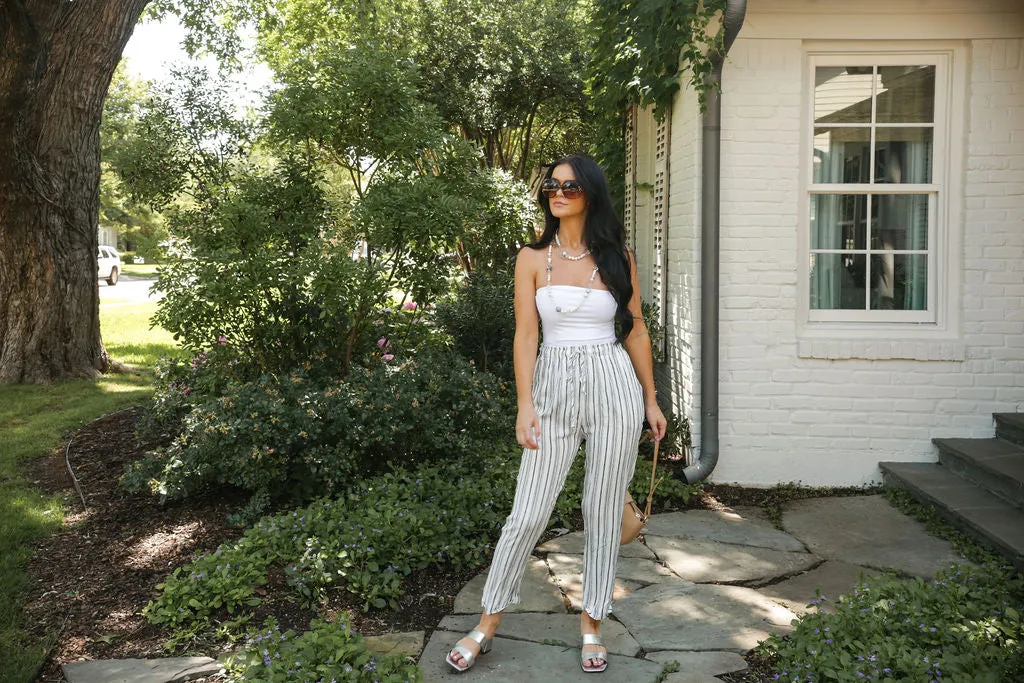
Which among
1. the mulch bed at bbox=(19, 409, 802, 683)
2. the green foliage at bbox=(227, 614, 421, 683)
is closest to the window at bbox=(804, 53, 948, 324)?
the mulch bed at bbox=(19, 409, 802, 683)

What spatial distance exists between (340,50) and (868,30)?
3.48 meters

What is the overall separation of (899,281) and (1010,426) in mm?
1070

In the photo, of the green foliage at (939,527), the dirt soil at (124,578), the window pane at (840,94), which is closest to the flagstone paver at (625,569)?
the dirt soil at (124,578)

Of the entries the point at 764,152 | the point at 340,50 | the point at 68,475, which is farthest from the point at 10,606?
the point at 764,152

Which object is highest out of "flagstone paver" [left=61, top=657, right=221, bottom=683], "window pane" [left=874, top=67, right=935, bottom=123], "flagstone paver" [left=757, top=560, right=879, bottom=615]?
"window pane" [left=874, top=67, right=935, bottom=123]

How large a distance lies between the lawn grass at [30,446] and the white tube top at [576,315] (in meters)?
2.31

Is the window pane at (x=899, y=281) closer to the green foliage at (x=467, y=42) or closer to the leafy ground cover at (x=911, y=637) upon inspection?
the leafy ground cover at (x=911, y=637)

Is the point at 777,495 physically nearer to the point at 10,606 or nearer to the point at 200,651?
the point at 200,651

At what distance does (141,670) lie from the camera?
3389mm

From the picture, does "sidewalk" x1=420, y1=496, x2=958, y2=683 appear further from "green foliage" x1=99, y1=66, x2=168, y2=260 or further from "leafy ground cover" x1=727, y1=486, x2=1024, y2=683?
"green foliage" x1=99, y1=66, x2=168, y2=260

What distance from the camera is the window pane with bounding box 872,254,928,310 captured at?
5.74m

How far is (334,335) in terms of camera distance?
6.48m

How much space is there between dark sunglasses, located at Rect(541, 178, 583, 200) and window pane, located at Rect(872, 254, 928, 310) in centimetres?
329

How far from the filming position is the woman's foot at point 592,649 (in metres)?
3.26
